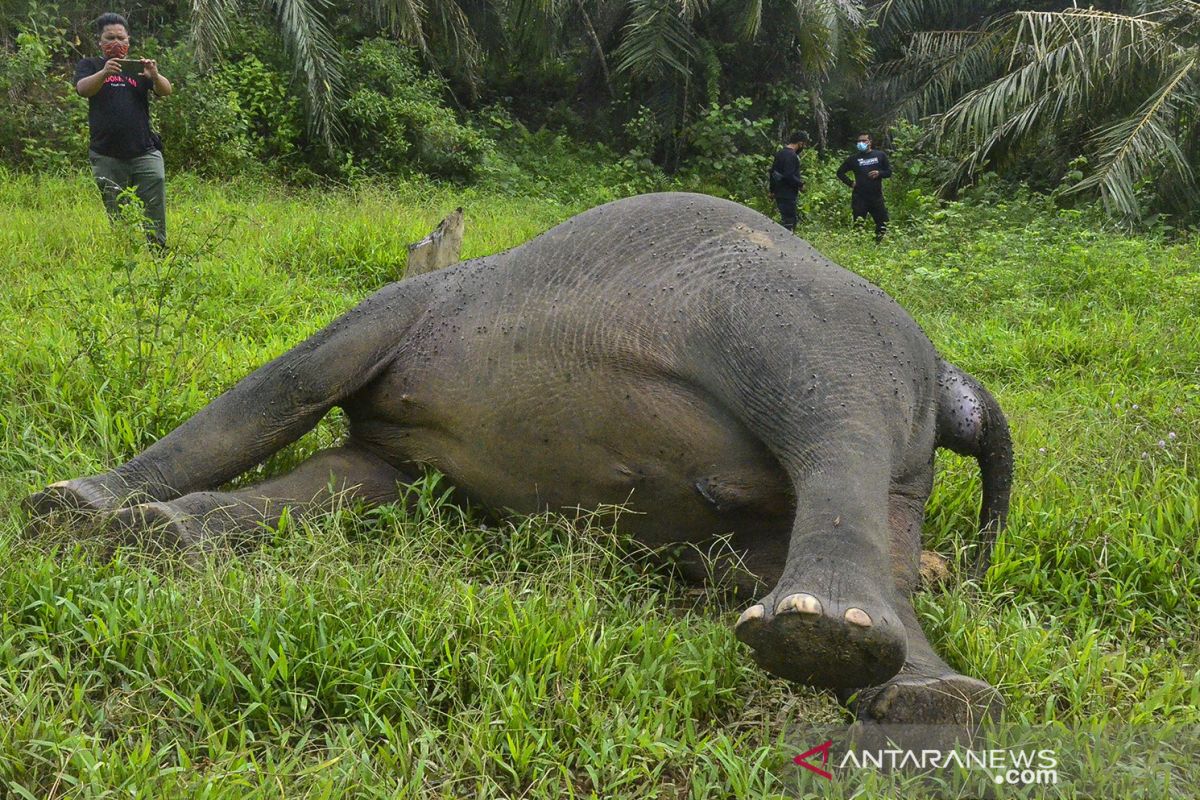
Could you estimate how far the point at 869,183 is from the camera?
12070mm

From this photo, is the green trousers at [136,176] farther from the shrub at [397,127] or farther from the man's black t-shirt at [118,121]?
the shrub at [397,127]

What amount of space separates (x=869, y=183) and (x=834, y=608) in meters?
10.6

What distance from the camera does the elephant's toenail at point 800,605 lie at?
2.09 m

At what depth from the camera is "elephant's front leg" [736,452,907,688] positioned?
2096 mm

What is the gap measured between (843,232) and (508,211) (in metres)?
3.48

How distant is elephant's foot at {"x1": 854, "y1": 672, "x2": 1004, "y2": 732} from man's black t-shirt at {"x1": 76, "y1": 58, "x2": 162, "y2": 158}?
6121 mm

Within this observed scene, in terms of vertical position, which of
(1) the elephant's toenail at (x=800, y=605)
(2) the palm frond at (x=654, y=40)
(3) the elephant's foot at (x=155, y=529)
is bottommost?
(2) the palm frond at (x=654, y=40)

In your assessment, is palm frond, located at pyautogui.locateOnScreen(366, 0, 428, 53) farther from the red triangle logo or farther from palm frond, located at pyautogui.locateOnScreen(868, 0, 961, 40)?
the red triangle logo

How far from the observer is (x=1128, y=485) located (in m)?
3.85

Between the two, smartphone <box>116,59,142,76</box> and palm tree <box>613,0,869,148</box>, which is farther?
palm tree <box>613,0,869,148</box>

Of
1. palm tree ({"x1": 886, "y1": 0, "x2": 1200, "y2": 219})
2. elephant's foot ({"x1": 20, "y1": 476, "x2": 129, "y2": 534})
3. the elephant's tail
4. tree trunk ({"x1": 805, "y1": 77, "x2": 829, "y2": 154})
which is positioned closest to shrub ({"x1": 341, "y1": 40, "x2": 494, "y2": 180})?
palm tree ({"x1": 886, "y1": 0, "x2": 1200, "y2": 219})

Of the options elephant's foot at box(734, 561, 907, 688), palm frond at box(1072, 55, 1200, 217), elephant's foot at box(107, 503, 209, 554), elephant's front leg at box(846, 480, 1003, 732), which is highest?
elephant's foot at box(734, 561, 907, 688)

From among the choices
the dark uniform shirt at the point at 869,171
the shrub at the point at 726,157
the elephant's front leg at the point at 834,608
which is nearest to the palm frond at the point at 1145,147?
the dark uniform shirt at the point at 869,171

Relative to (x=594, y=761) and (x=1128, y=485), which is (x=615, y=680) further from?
(x=1128, y=485)
